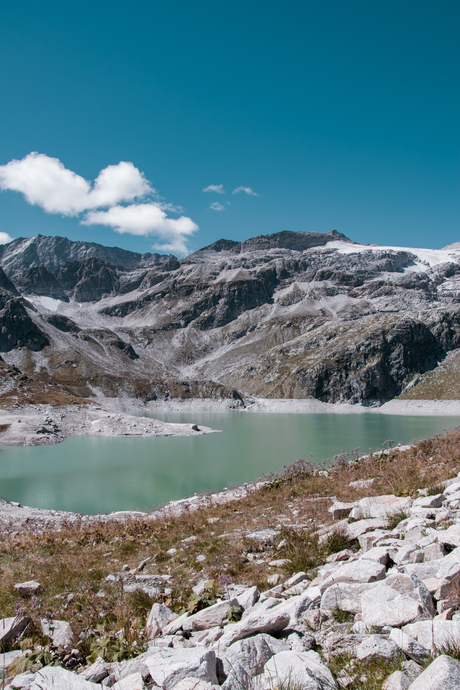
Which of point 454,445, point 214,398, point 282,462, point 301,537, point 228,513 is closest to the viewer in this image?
point 301,537

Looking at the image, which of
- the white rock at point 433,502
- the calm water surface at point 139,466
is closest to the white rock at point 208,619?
the white rock at point 433,502

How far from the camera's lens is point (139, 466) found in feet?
156

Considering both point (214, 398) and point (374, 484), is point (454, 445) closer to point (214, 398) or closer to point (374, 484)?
point (374, 484)

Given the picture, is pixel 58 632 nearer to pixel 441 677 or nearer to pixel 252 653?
pixel 252 653

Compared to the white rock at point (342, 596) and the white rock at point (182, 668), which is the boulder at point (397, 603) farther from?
the white rock at point (182, 668)

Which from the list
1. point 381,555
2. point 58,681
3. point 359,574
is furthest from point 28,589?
point 381,555

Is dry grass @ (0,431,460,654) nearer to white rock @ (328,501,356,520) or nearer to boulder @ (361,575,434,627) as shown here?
white rock @ (328,501,356,520)

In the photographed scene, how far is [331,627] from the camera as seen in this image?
13.8ft

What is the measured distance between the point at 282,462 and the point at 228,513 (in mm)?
34722

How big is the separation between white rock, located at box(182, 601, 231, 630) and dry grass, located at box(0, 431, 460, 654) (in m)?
Result: 0.74

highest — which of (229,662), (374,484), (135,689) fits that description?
(229,662)

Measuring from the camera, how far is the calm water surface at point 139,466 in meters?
33.1

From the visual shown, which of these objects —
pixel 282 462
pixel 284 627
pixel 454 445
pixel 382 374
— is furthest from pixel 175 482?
pixel 382 374

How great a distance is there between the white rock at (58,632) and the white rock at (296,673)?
3.60m
